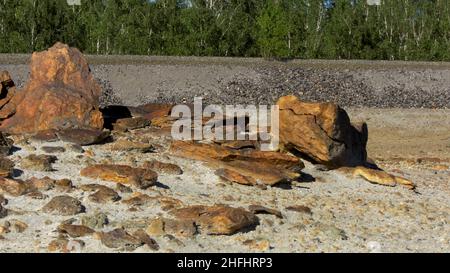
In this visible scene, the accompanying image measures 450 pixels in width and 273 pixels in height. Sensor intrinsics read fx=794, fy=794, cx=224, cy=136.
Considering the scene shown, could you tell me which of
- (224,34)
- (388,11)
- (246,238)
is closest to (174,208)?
(246,238)

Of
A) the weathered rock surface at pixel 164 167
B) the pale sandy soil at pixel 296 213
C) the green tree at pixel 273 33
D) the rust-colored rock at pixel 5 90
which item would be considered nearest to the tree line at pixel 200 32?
the green tree at pixel 273 33

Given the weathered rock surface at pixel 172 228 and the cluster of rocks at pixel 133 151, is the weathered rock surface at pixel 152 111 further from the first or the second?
the weathered rock surface at pixel 172 228

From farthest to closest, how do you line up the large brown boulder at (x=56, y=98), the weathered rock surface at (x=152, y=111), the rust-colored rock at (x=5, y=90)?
1. the weathered rock surface at (x=152, y=111)
2. the rust-colored rock at (x=5, y=90)
3. the large brown boulder at (x=56, y=98)

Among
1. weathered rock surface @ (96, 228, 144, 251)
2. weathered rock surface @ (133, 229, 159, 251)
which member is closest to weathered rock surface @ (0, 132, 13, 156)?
weathered rock surface @ (96, 228, 144, 251)

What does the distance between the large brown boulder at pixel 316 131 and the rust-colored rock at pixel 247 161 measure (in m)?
0.53

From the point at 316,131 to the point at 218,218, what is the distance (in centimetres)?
357

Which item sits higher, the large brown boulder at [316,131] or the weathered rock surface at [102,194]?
the large brown boulder at [316,131]

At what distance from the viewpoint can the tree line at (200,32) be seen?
37031 mm

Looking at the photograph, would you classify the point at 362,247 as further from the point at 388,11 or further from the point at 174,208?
the point at 388,11

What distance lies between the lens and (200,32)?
3731 cm

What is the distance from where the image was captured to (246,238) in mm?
8961

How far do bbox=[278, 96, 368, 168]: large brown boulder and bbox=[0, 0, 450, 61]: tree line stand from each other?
22664 millimetres

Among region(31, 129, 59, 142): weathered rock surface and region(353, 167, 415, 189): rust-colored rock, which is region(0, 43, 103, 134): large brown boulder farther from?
region(353, 167, 415, 189): rust-colored rock

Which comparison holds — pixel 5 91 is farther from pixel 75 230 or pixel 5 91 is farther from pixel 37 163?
pixel 75 230
